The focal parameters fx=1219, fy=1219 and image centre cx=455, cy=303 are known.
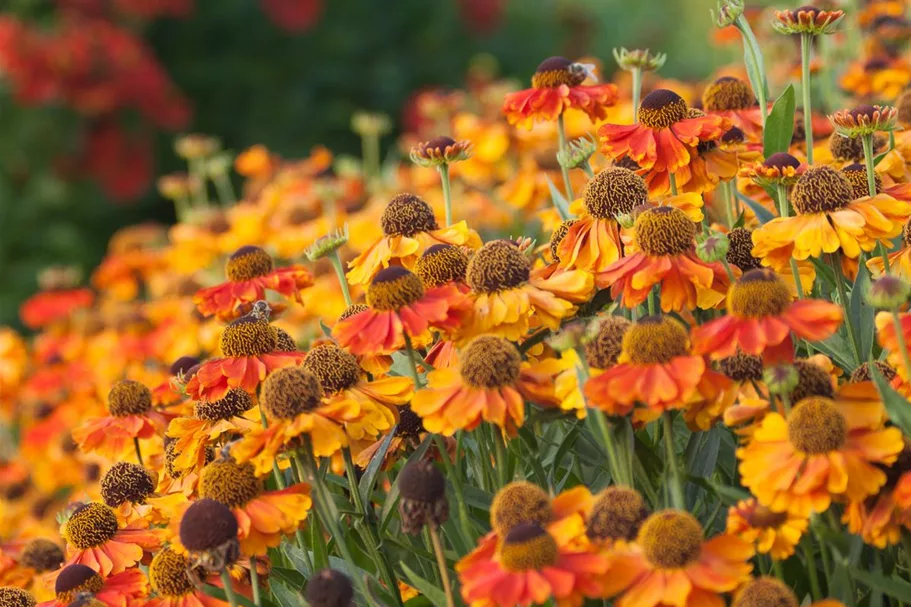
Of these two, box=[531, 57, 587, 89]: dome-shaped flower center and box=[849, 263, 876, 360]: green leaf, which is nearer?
box=[849, 263, 876, 360]: green leaf

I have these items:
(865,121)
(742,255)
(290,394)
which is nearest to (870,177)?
(865,121)

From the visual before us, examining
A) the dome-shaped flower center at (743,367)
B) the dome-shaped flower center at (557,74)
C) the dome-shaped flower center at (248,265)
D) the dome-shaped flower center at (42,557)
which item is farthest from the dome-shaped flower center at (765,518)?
the dome-shaped flower center at (42,557)

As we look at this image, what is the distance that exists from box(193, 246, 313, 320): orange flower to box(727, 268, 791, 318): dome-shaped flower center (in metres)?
0.88

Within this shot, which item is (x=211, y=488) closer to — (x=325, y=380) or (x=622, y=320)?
(x=325, y=380)

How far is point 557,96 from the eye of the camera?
1.85 meters

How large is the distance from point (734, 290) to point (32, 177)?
15.5 feet

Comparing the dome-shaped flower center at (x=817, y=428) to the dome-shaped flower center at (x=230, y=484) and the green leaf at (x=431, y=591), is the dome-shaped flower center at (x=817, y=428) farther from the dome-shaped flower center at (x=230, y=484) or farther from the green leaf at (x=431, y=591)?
the dome-shaped flower center at (x=230, y=484)

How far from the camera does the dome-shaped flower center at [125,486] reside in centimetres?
164

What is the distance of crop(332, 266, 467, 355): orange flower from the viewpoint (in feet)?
4.38

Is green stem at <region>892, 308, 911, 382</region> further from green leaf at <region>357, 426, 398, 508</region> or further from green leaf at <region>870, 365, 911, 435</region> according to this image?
green leaf at <region>357, 426, 398, 508</region>

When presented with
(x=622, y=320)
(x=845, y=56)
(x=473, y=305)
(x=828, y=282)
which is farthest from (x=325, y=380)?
(x=845, y=56)

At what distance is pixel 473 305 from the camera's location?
139 centimetres

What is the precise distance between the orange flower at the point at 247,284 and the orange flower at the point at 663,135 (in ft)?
1.87

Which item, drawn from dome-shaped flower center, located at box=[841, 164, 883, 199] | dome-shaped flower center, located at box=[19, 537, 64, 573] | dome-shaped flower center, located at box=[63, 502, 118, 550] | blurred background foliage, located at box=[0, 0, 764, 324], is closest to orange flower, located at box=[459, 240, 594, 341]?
dome-shaped flower center, located at box=[841, 164, 883, 199]
